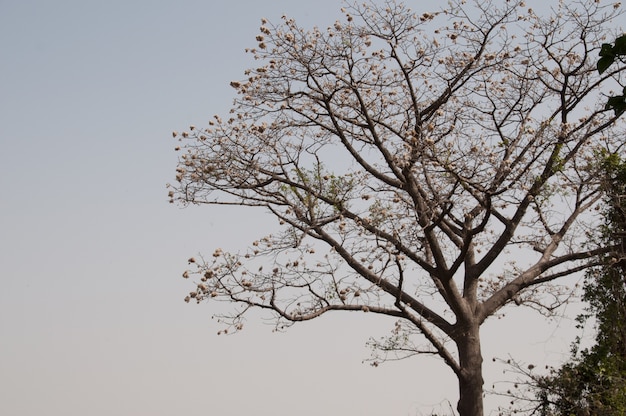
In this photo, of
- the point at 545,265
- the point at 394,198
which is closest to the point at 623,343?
the point at 545,265

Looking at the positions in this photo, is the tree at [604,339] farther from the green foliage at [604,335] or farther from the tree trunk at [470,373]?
the tree trunk at [470,373]

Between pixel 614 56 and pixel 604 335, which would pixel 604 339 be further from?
pixel 614 56

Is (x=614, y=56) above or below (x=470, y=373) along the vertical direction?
below

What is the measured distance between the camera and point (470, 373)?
32.3 ft

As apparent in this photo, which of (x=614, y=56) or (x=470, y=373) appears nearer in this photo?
(x=614, y=56)

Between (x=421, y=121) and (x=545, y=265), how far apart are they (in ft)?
9.53

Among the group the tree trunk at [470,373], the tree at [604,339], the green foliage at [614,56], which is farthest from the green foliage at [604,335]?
the green foliage at [614,56]

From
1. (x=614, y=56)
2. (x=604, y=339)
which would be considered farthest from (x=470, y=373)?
(x=614, y=56)

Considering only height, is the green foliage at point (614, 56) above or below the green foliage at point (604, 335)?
below

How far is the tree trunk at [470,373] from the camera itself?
973 centimetres

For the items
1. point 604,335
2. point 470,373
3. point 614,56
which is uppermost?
point 604,335

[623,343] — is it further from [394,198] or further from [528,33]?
[528,33]

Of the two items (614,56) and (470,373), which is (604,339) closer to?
(470,373)

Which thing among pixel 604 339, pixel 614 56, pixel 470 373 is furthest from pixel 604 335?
pixel 614 56
